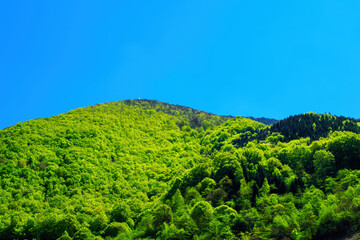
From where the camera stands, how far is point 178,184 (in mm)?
101125

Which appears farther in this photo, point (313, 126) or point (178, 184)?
point (313, 126)

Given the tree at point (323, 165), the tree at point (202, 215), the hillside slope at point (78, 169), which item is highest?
the hillside slope at point (78, 169)

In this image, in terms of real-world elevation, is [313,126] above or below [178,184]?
above

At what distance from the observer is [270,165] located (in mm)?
92750

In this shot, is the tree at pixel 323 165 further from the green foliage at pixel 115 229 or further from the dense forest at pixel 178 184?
the green foliage at pixel 115 229

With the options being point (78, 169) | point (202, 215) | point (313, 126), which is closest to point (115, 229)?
point (202, 215)

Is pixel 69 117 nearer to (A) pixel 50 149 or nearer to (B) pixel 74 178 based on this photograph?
(A) pixel 50 149

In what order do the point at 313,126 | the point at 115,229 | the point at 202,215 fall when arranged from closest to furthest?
1. the point at 202,215
2. the point at 115,229
3. the point at 313,126

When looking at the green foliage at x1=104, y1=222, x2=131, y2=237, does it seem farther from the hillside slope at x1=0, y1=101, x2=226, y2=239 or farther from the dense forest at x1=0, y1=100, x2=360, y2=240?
the hillside slope at x1=0, y1=101, x2=226, y2=239

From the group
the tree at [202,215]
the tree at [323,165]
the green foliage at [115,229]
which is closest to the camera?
the tree at [202,215]

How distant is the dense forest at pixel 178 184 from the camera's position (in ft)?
216

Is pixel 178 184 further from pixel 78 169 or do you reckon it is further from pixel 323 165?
pixel 78 169

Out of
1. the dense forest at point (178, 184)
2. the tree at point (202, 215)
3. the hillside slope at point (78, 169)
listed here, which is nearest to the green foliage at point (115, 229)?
the dense forest at point (178, 184)

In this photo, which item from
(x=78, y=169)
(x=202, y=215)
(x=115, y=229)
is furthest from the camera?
(x=78, y=169)
